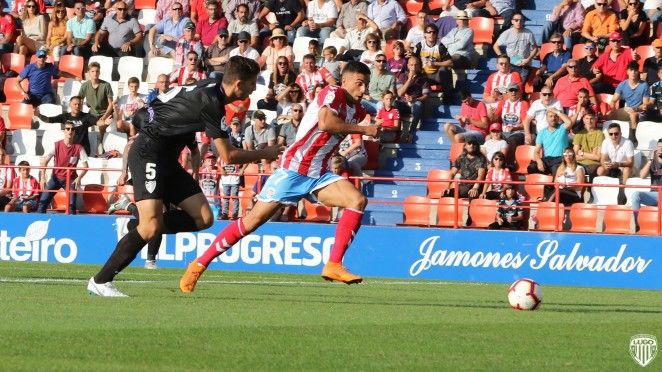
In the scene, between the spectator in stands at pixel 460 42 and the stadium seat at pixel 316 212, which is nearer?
the stadium seat at pixel 316 212

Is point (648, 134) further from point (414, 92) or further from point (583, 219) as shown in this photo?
point (414, 92)

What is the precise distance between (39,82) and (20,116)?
792mm

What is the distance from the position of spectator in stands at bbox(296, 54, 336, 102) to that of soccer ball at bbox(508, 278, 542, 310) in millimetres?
13089

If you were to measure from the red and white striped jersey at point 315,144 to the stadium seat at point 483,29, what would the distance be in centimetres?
1299

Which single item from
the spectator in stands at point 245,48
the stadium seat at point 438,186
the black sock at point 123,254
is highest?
the spectator in stands at point 245,48

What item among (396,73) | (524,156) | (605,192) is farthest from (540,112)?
(396,73)

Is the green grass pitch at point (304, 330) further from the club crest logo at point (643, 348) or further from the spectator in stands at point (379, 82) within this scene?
the spectator in stands at point (379, 82)

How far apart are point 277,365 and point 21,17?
24.1 metres

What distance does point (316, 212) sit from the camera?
23.6 metres

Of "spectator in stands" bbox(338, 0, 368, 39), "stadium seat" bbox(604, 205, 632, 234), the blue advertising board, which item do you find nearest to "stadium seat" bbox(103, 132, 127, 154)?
the blue advertising board

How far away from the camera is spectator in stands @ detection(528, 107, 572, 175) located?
2255 cm

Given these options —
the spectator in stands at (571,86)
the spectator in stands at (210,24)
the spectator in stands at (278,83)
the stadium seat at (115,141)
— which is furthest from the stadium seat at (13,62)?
the spectator in stands at (571,86)

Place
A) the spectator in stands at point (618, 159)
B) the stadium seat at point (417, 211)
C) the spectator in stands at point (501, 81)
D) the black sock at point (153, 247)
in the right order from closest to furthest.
Result: the black sock at point (153, 247), the spectator in stands at point (618, 159), the stadium seat at point (417, 211), the spectator in stands at point (501, 81)

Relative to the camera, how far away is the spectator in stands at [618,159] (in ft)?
72.2
